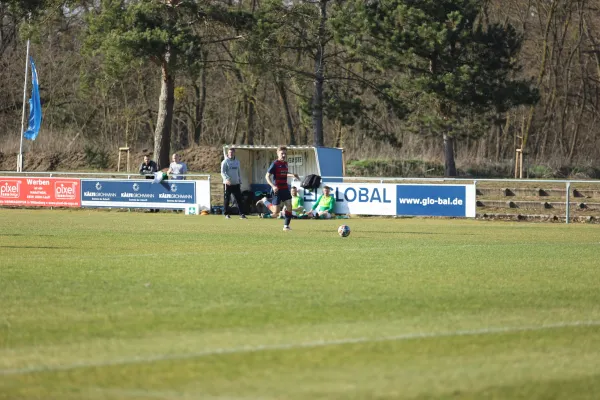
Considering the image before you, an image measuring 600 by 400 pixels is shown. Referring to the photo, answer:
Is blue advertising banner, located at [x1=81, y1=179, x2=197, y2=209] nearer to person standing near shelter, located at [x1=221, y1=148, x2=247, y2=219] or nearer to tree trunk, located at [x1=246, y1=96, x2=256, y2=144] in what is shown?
person standing near shelter, located at [x1=221, y1=148, x2=247, y2=219]

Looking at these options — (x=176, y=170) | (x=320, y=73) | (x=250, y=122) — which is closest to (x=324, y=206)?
(x=176, y=170)

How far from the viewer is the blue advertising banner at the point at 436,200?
30.6m

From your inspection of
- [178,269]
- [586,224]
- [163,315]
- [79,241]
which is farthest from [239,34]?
[163,315]

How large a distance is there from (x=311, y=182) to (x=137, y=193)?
6.71 m

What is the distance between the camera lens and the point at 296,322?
8.91 meters

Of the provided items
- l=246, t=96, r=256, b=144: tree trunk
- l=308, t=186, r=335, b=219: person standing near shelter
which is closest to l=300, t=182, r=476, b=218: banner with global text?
l=308, t=186, r=335, b=219: person standing near shelter

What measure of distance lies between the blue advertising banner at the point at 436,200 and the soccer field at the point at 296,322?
13013 mm

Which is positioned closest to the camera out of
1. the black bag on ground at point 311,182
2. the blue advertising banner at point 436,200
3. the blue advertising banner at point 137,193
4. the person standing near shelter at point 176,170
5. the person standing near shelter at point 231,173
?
the person standing near shelter at point 231,173

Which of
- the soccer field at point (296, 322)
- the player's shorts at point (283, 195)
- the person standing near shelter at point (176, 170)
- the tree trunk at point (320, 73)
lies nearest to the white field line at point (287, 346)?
the soccer field at point (296, 322)

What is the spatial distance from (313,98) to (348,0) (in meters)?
5.61

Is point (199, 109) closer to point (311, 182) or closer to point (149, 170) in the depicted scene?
point (149, 170)

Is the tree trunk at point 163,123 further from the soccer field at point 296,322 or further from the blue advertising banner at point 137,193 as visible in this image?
the soccer field at point 296,322

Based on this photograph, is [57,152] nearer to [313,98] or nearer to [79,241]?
[313,98]

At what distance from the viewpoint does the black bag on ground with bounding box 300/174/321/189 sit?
105ft
